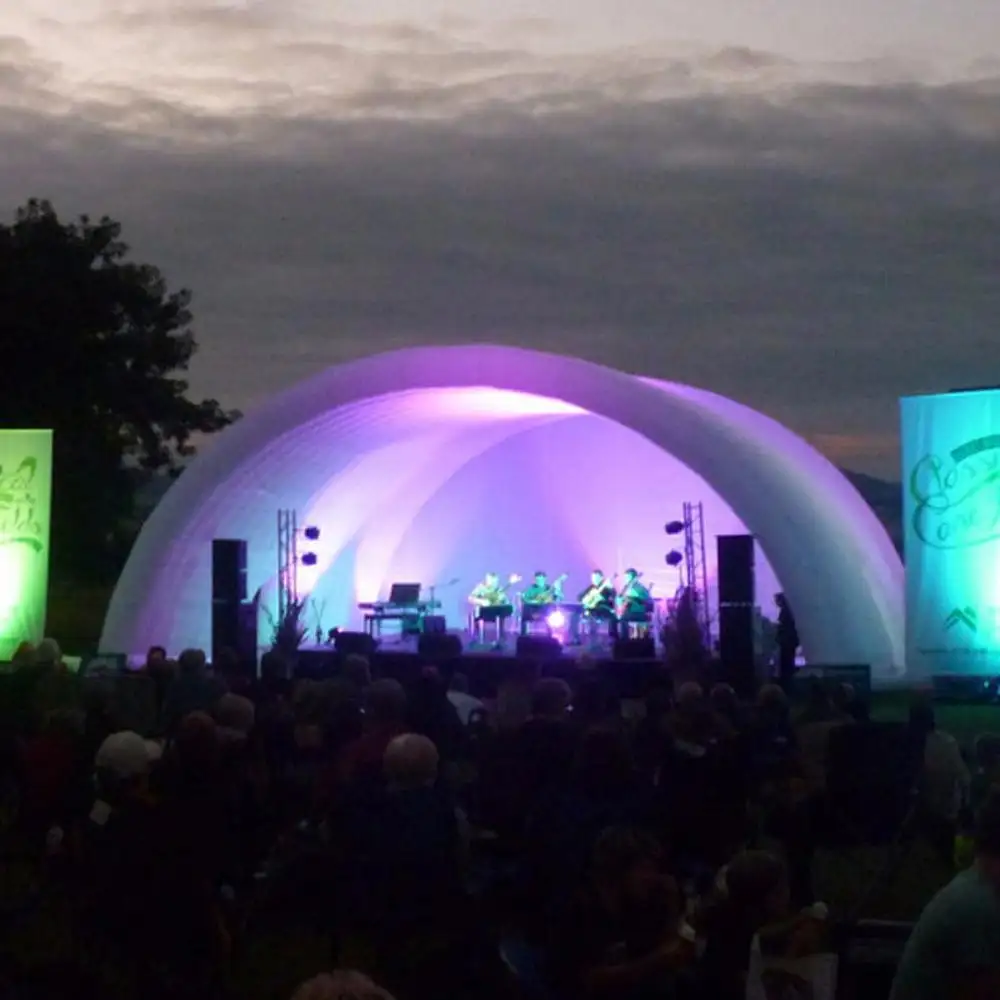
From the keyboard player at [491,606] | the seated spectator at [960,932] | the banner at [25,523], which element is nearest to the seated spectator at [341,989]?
the seated spectator at [960,932]

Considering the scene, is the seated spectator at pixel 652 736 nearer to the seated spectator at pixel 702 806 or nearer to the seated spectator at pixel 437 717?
the seated spectator at pixel 702 806

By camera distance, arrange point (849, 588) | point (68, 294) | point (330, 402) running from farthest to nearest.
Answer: point (68, 294), point (330, 402), point (849, 588)

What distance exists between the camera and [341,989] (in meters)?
2.55

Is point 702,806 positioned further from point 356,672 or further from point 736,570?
point 736,570

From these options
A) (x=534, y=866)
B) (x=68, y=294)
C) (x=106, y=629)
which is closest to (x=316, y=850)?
(x=534, y=866)

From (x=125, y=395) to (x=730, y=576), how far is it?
71.1 feet

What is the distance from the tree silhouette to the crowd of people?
24.4 metres

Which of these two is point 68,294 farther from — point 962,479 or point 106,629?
point 962,479

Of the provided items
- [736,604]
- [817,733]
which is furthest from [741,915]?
[736,604]

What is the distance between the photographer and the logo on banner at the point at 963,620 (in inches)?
544

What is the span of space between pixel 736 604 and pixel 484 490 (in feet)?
32.6

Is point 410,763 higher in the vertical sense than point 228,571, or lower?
lower

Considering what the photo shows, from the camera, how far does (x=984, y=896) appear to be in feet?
10.2

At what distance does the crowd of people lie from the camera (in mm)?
4012
